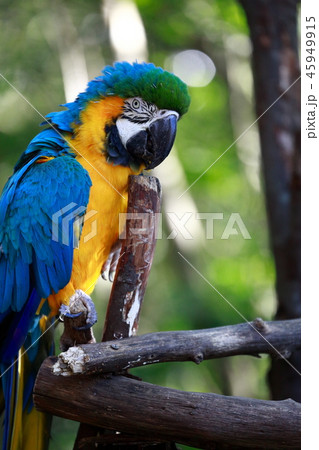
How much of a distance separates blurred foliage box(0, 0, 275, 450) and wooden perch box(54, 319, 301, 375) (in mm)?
1558

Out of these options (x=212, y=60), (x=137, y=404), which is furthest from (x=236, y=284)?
(x=137, y=404)

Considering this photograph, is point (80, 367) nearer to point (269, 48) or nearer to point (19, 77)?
point (269, 48)

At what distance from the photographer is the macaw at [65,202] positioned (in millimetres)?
1994

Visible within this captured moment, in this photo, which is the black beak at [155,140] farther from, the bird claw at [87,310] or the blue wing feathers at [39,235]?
the bird claw at [87,310]

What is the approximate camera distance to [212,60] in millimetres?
5066

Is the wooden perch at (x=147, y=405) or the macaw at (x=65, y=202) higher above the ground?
the macaw at (x=65, y=202)

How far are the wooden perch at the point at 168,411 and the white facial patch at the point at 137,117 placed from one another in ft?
3.32

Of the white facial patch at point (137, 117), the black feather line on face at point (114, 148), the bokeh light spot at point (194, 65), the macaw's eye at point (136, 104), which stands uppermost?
the bokeh light spot at point (194, 65)

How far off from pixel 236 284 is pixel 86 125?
2798 millimetres

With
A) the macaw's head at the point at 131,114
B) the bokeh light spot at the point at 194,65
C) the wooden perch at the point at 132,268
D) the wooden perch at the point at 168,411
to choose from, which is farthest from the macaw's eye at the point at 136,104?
the bokeh light spot at the point at 194,65

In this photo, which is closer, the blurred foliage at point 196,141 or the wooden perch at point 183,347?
the wooden perch at point 183,347

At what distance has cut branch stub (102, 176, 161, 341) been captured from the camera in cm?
199

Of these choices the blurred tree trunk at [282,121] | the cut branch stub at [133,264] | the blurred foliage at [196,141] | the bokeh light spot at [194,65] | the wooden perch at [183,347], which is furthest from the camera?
the bokeh light spot at [194,65]

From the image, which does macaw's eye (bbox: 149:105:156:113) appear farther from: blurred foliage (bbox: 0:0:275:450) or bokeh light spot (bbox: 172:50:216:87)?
bokeh light spot (bbox: 172:50:216:87)
